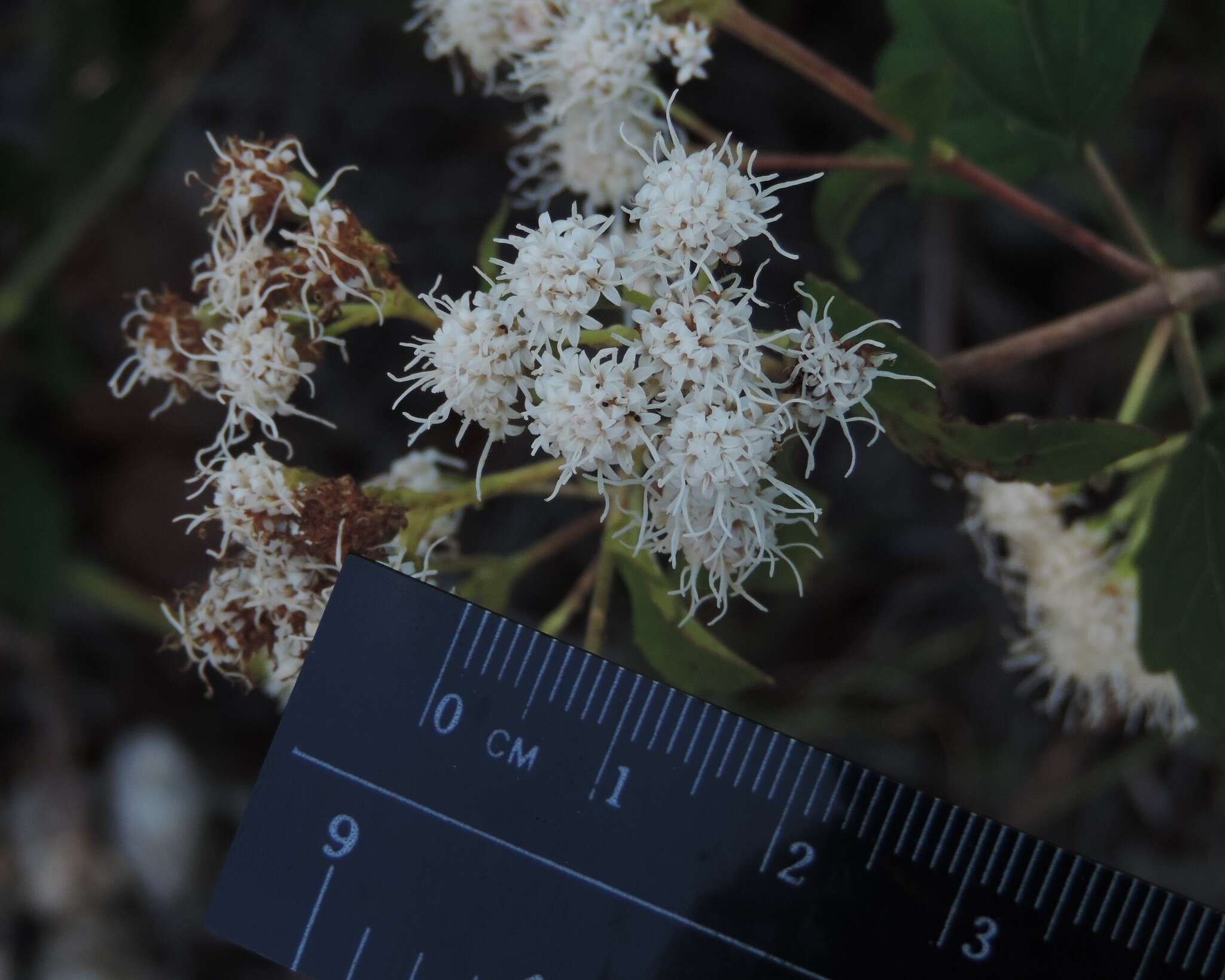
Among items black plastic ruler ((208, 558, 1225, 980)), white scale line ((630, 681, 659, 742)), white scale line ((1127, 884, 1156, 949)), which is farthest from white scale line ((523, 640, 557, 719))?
white scale line ((1127, 884, 1156, 949))

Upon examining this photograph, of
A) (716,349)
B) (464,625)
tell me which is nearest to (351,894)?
(464,625)

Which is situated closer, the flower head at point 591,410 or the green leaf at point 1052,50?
the flower head at point 591,410

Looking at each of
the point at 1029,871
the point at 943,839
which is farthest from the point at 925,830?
the point at 1029,871

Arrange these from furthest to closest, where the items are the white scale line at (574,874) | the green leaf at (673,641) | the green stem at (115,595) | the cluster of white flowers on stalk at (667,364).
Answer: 1. the green stem at (115,595)
2. the white scale line at (574,874)
3. the green leaf at (673,641)
4. the cluster of white flowers on stalk at (667,364)

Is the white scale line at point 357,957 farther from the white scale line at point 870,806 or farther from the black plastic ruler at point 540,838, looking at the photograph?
the white scale line at point 870,806

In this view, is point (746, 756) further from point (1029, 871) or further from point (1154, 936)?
point (1154, 936)

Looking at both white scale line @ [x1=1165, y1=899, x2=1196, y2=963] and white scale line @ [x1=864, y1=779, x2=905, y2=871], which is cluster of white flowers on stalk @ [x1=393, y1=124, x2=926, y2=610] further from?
white scale line @ [x1=1165, y1=899, x2=1196, y2=963]

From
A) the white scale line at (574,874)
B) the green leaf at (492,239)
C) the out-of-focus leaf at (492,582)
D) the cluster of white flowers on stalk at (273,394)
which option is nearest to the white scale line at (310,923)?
the white scale line at (574,874)
